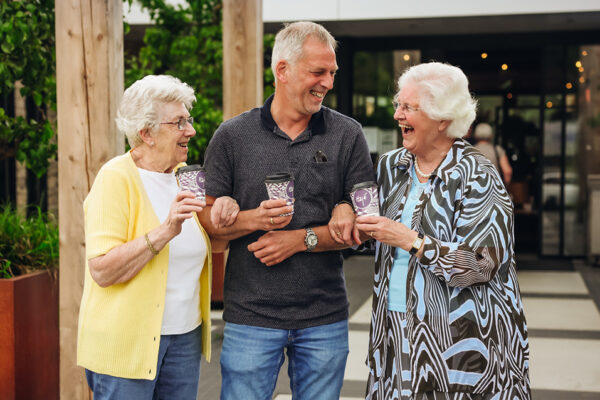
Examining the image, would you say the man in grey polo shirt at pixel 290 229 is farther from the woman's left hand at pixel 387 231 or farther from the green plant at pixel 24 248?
the green plant at pixel 24 248

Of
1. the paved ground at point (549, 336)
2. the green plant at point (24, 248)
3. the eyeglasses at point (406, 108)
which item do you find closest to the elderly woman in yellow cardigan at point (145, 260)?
the eyeglasses at point (406, 108)

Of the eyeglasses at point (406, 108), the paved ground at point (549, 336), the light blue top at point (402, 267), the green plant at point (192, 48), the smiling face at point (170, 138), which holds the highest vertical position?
the green plant at point (192, 48)

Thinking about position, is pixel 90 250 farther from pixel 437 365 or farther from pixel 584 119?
pixel 584 119

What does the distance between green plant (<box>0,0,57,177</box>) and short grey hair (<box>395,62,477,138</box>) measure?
284cm

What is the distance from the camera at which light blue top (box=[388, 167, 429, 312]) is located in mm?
2590

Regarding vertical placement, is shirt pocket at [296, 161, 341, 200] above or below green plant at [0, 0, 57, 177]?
below

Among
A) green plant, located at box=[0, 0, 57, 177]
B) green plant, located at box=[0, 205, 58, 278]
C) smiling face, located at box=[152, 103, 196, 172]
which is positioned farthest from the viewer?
green plant, located at box=[0, 0, 57, 177]

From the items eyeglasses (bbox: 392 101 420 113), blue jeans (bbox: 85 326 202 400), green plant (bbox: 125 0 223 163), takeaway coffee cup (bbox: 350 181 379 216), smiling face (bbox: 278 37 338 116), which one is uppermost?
green plant (bbox: 125 0 223 163)

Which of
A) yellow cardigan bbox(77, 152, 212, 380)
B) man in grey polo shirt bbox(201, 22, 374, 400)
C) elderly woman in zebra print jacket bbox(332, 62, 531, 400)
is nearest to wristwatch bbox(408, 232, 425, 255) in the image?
elderly woman in zebra print jacket bbox(332, 62, 531, 400)

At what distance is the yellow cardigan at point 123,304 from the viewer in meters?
2.44

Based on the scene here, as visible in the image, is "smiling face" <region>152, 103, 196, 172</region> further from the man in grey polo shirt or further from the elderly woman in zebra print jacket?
the elderly woman in zebra print jacket

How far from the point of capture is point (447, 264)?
2424 millimetres

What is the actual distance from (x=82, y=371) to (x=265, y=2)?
8404mm

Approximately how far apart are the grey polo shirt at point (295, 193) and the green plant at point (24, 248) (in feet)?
6.23
